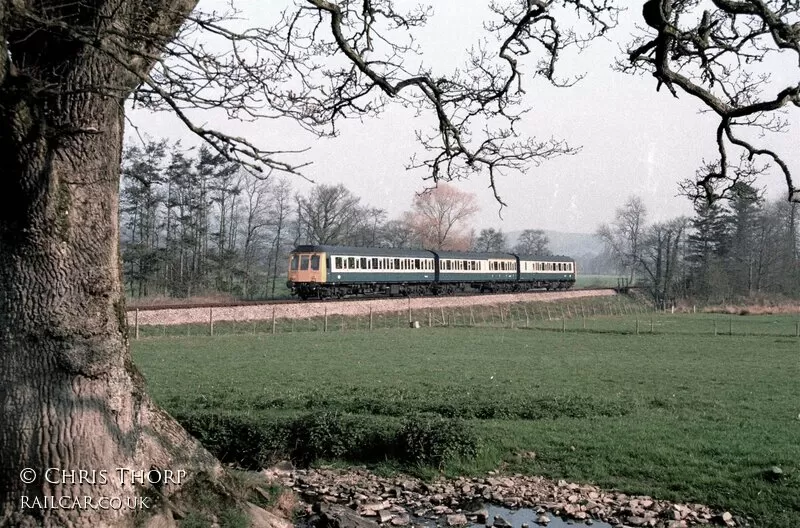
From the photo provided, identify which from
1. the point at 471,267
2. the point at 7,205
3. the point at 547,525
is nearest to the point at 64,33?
the point at 7,205

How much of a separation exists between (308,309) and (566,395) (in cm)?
2004

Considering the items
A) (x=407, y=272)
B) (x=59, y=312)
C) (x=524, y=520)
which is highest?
(x=407, y=272)

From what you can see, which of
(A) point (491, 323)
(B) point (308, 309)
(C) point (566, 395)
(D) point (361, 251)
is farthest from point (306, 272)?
(C) point (566, 395)

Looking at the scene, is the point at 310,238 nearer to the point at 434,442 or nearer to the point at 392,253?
the point at 392,253

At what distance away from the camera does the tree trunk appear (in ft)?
14.8

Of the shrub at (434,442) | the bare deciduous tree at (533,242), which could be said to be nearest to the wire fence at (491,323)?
the shrub at (434,442)

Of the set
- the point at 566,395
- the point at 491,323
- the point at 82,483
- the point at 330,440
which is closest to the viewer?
the point at 82,483

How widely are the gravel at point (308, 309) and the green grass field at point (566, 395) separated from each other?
2.01 meters

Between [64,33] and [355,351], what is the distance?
1671 centimetres

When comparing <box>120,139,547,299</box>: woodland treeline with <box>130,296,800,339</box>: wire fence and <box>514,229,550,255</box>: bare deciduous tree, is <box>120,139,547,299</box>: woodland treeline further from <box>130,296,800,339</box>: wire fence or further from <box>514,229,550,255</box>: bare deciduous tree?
<box>514,229,550,255</box>: bare deciduous tree

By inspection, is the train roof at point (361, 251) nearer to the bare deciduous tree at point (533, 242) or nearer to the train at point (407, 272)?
the train at point (407, 272)

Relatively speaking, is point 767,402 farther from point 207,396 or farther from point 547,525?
point 207,396

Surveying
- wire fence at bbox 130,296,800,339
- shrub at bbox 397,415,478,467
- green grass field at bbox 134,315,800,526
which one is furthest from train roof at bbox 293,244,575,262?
shrub at bbox 397,415,478,467

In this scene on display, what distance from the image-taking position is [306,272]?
34031 mm
